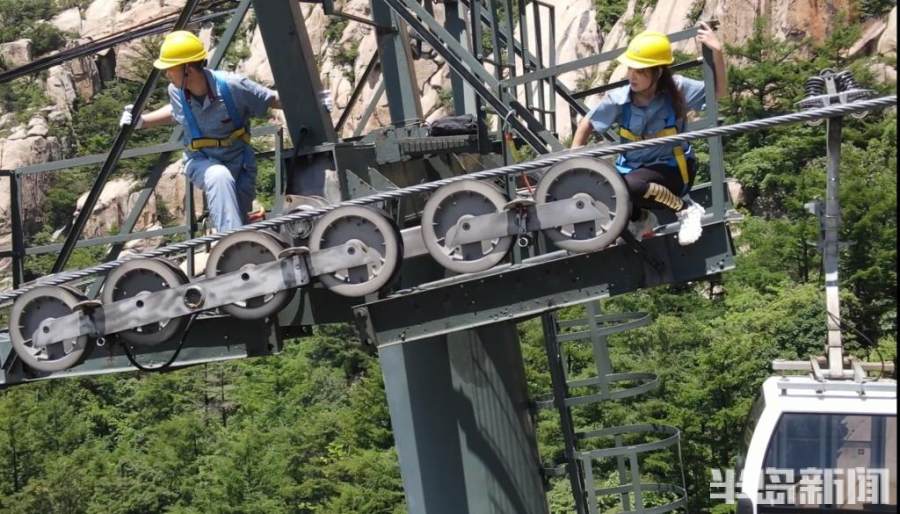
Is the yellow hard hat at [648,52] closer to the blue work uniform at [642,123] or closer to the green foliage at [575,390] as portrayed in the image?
the blue work uniform at [642,123]

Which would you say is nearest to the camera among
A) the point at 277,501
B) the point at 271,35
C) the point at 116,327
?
the point at 116,327

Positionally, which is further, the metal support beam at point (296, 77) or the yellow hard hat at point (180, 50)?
the metal support beam at point (296, 77)

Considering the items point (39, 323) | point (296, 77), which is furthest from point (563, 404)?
point (39, 323)

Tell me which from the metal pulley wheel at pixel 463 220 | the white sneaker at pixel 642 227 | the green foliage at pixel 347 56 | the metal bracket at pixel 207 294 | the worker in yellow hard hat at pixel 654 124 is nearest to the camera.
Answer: the worker in yellow hard hat at pixel 654 124

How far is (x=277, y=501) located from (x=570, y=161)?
25.1m

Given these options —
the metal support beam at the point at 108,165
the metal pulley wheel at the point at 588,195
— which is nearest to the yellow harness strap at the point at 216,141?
the metal support beam at the point at 108,165

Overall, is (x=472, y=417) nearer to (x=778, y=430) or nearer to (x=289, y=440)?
(x=778, y=430)

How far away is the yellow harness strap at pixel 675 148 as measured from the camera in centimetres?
779

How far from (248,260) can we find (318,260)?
0.46 m

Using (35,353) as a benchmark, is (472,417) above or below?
below

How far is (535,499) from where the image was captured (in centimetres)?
1003

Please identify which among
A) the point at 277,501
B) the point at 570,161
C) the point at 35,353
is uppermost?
the point at 570,161

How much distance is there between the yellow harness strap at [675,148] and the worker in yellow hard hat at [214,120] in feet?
7.28

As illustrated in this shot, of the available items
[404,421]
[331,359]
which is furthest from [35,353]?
[331,359]
